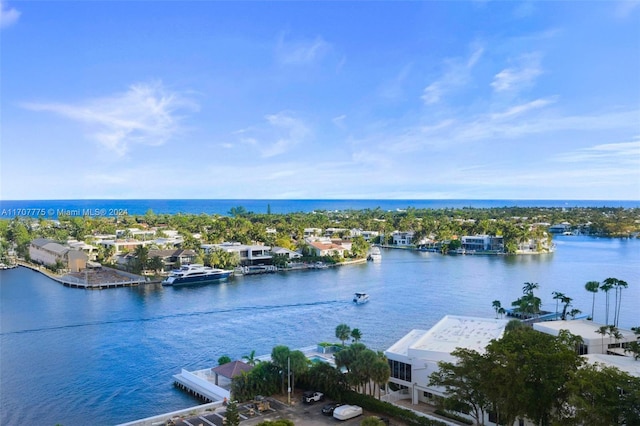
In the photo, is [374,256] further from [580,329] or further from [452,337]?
[452,337]

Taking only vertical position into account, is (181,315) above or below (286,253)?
below

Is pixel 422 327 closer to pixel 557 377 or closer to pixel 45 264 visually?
→ pixel 557 377

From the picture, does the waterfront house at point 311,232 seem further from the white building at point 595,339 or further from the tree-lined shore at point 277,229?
the white building at point 595,339

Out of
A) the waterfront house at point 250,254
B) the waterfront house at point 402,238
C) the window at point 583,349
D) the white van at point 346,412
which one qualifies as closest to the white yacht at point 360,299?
the window at point 583,349

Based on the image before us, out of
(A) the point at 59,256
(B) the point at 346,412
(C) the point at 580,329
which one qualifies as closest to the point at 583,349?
(C) the point at 580,329

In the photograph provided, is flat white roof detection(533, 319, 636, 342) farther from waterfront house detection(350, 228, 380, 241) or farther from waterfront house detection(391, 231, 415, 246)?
waterfront house detection(350, 228, 380, 241)

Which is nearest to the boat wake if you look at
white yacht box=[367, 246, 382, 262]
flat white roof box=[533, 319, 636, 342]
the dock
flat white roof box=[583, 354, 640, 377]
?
the dock
